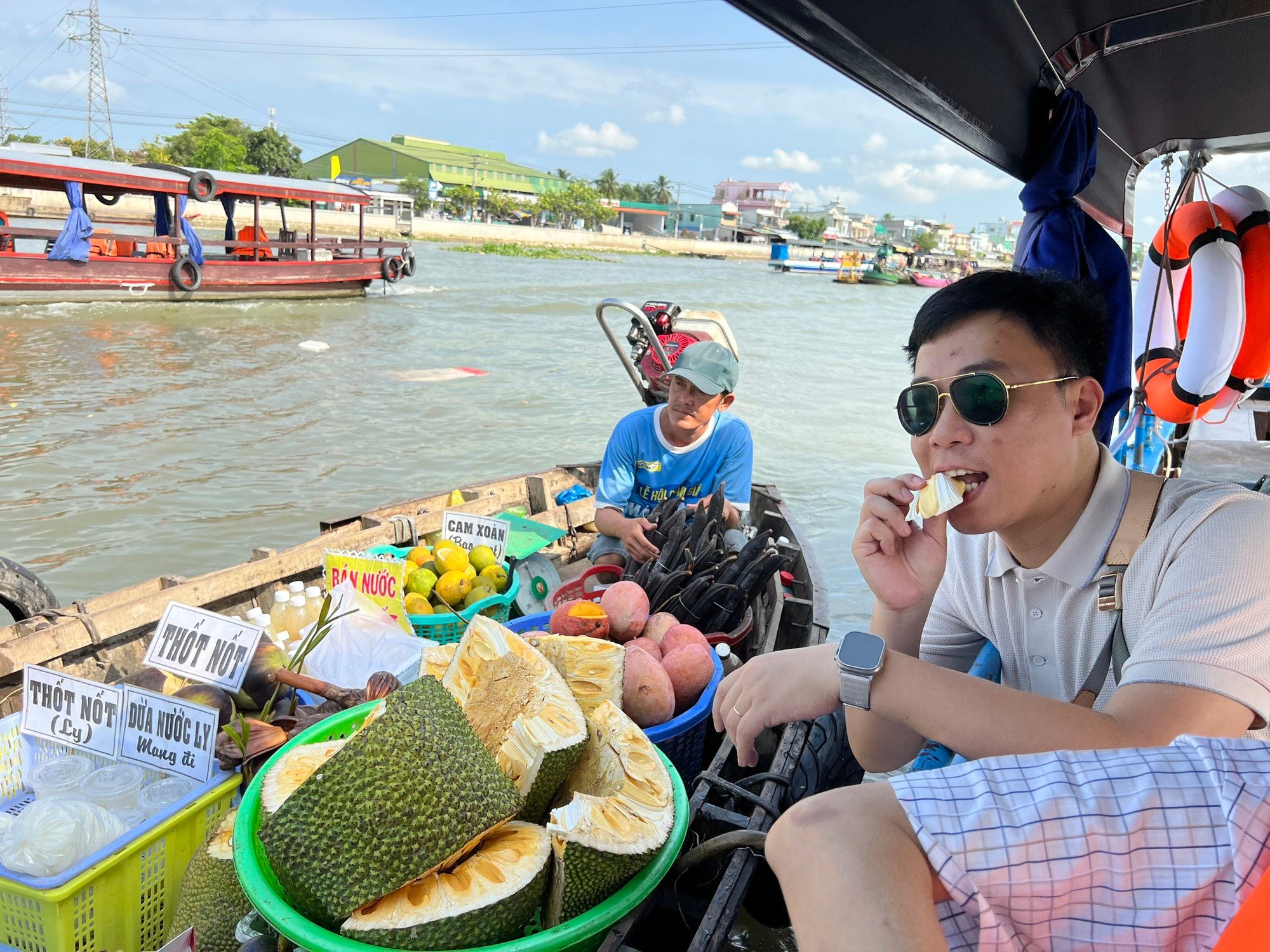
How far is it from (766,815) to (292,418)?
11.1 m

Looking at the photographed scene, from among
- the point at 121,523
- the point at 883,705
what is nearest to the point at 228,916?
the point at 883,705

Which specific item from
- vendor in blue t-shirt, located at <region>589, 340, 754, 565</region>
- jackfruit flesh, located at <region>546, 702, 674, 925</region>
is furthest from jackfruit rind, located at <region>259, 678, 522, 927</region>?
vendor in blue t-shirt, located at <region>589, 340, 754, 565</region>

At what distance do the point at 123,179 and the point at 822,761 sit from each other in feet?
55.8

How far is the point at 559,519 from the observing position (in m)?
5.13

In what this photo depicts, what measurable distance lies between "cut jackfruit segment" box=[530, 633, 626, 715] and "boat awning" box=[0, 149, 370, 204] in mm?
15634

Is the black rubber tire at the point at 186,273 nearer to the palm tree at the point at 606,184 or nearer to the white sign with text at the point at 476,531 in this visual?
the white sign with text at the point at 476,531

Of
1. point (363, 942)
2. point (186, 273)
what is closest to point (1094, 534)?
point (363, 942)

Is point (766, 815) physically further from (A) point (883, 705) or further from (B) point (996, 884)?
(B) point (996, 884)

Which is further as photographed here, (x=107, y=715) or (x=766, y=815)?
(x=107, y=715)

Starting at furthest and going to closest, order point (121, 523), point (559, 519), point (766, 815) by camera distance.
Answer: point (121, 523) → point (559, 519) → point (766, 815)

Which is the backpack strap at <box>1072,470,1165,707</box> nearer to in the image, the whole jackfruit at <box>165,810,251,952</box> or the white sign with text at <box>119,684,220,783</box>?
the whole jackfruit at <box>165,810,251,952</box>

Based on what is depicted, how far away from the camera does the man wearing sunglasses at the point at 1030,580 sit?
4.72ft

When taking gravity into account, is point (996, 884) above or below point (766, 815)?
above

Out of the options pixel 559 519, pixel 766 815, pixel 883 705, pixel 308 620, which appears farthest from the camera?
pixel 559 519
